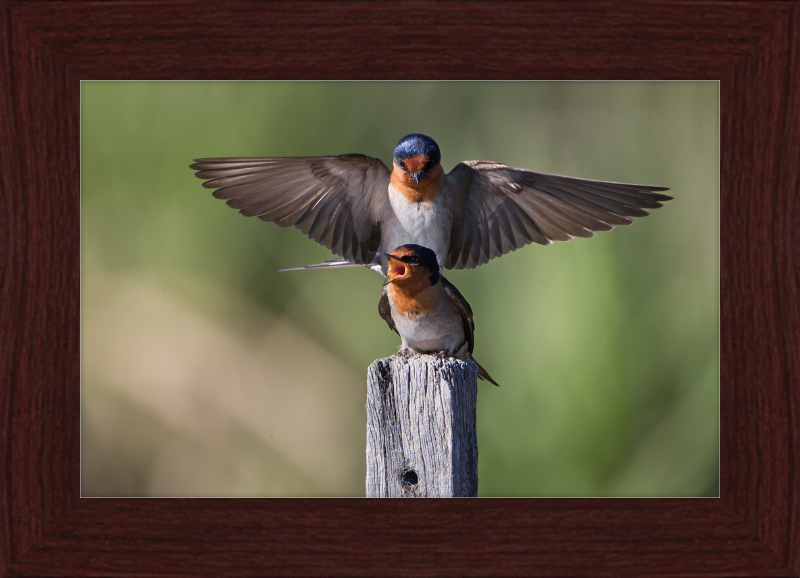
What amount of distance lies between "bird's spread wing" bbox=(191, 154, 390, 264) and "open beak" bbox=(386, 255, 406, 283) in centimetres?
46

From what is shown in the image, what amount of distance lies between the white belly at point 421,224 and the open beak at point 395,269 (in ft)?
0.95

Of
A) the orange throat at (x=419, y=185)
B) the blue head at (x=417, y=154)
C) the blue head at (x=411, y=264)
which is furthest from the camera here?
the orange throat at (x=419, y=185)

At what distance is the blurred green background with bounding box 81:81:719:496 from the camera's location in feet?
7.16

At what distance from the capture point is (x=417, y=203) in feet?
9.57

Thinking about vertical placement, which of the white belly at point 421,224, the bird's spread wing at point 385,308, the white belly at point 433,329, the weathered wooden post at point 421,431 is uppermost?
the white belly at point 421,224

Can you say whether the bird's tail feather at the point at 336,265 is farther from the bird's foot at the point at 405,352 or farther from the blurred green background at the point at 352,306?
the bird's foot at the point at 405,352

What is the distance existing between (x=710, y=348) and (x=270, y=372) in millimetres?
1653
